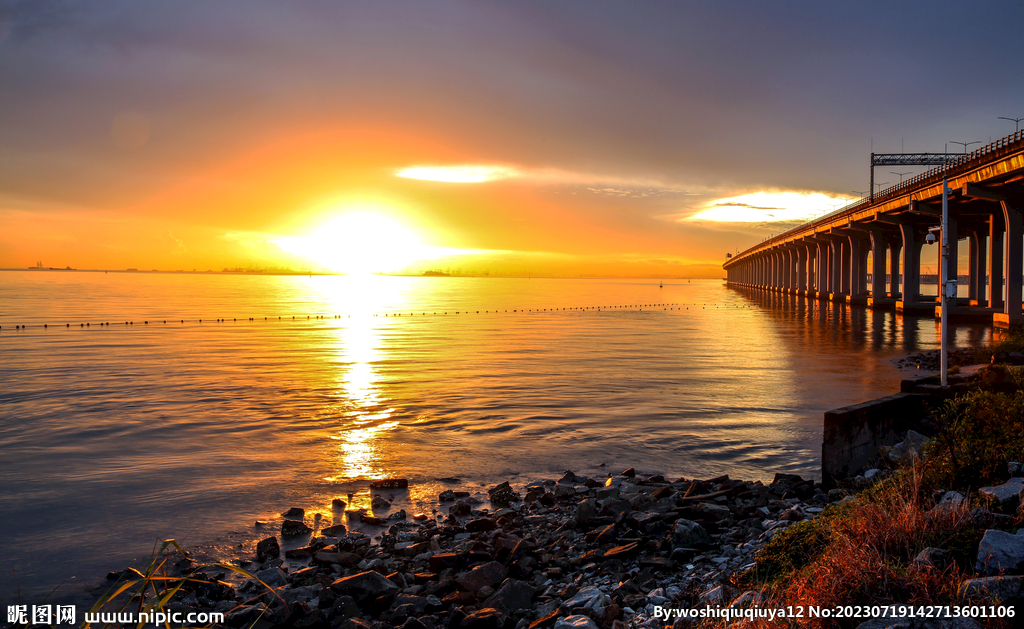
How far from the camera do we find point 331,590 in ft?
25.4

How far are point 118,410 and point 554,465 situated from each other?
16.3m

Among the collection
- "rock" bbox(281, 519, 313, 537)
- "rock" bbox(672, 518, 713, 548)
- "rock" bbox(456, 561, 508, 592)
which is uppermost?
"rock" bbox(672, 518, 713, 548)

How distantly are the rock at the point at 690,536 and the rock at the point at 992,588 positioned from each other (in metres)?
3.75

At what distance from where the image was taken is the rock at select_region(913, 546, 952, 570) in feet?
18.7

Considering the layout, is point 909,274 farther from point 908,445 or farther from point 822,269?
point 908,445

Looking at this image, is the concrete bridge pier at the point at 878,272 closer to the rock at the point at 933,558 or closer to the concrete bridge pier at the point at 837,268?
the concrete bridge pier at the point at 837,268

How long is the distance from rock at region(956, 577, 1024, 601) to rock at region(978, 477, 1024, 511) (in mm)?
2282

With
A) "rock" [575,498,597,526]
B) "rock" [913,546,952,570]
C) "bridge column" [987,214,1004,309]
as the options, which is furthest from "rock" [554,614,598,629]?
"bridge column" [987,214,1004,309]

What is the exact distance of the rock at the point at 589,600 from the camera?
23.3ft

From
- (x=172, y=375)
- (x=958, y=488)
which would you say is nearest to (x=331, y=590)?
(x=958, y=488)

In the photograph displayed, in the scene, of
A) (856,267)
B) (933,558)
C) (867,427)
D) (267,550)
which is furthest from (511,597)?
(856,267)

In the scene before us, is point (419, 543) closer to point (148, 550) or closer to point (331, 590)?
point (331, 590)

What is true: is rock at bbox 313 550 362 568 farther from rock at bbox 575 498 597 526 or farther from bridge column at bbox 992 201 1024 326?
bridge column at bbox 992 201 1024 326

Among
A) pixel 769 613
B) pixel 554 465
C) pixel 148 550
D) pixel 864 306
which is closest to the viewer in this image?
pixel 769 613
